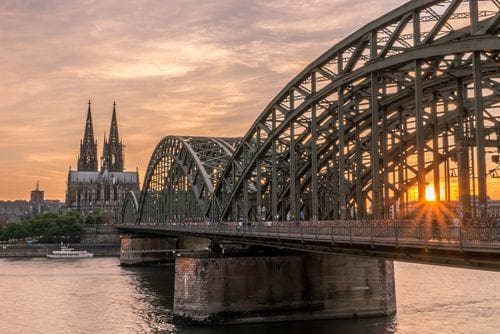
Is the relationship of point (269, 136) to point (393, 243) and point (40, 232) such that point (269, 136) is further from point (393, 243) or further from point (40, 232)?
point (40, 232)

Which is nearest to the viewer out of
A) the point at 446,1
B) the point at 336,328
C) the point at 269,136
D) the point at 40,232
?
the point at 446,1

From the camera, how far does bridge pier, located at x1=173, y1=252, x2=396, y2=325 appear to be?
50.0m

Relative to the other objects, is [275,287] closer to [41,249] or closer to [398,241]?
[398,241]

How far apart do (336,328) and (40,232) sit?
15690cm

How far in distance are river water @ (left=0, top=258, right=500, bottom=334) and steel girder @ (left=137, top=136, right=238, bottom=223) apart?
520 inches

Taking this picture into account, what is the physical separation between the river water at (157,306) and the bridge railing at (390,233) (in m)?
8.83

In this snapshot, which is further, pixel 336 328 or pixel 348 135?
pixel 348 135

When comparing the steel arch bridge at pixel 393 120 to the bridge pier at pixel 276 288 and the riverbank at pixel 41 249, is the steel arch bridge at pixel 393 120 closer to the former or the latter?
the bridge pier at pixel 276 288

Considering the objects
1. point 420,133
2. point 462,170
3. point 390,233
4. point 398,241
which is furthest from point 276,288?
point 398,241

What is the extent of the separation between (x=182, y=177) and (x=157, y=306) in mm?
52525

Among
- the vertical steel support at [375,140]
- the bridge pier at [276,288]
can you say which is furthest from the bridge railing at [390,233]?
the bridge pier at [276,288]

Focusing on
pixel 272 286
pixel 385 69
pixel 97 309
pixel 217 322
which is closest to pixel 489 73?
pixel 385 69

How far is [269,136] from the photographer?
5638 centimetres

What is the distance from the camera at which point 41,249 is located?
159125 millimetres
